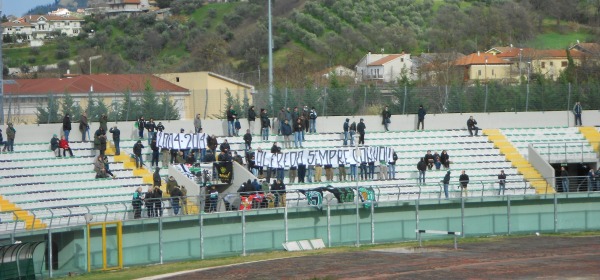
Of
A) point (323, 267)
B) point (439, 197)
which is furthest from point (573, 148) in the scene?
point (323, 267)

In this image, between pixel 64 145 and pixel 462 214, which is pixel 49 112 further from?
pixel 462 214

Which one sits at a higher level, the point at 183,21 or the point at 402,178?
the point at 183,21

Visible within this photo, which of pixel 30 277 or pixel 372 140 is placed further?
pixel 372 140

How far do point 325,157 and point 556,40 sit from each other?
83.9 m

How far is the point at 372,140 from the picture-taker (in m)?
54.3

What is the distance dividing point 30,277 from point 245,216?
7.77 m

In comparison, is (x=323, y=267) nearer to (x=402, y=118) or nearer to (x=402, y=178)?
(x=402, y=178)

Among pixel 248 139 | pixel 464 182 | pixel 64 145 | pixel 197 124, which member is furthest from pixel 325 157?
pixel 64 145

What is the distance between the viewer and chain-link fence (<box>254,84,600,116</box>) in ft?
183

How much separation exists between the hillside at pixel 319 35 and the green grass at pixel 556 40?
0.14 meters

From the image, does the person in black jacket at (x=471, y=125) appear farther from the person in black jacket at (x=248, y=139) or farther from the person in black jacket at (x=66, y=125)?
the person in black jacket at (x=66, y=125)

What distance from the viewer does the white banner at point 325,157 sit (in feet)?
159

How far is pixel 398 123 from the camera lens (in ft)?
188

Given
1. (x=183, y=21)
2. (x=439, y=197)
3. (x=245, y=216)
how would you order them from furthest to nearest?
(x=183, y=21) → (x=439, y=197) → (x=245, y=216)
